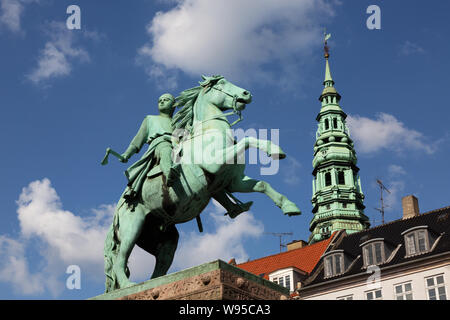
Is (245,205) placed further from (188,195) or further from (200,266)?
(200,266)

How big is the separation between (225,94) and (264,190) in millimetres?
1961

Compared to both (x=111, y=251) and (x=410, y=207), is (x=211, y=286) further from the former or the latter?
(x=410, y=207)

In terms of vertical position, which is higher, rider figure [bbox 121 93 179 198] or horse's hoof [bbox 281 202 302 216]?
rider figure [bbox 121 93 179 198]

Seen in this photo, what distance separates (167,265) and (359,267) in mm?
30061

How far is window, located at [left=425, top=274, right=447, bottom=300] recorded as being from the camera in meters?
35.2

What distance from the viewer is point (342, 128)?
243 feet

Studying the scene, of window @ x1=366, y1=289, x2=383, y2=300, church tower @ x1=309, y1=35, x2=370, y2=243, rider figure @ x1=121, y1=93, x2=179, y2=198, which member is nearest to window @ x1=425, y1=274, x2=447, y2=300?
window @ x1=366, y1=289, x2=383, y2=300

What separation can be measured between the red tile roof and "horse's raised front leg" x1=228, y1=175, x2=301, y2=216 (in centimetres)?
3689

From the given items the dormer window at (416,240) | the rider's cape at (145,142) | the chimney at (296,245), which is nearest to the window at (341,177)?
the chimney at (296,245)

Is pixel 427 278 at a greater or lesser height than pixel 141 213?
greater

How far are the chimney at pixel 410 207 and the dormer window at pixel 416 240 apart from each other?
7.58 meters

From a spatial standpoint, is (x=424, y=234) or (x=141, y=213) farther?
(x=424, y=234)

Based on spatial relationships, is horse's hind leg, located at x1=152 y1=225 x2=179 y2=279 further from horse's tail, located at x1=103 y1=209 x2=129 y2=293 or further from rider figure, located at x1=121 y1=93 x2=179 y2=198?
rider figure, located at x1=121 y1=93 x2=179 y2=198
